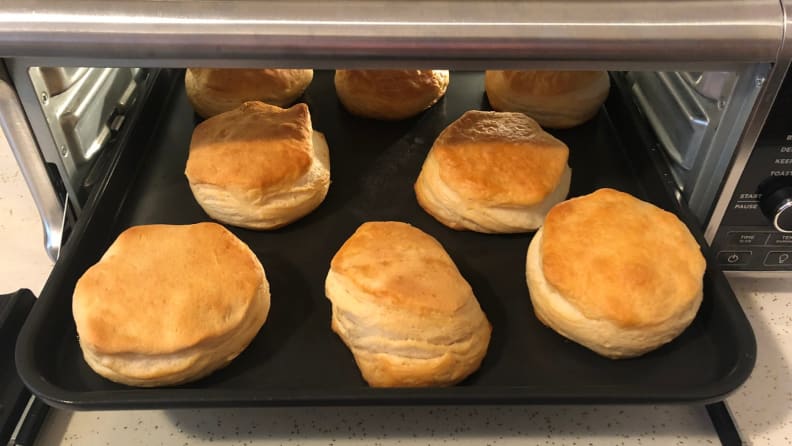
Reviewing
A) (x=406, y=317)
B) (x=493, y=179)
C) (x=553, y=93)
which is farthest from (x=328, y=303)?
(x=553, y=93)

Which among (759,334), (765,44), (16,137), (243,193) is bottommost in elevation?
(759,334)

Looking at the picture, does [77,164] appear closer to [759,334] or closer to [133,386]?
[133,386]

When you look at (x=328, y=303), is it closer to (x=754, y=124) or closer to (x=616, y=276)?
(x=616, y=276)

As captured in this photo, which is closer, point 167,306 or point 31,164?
point 167,306

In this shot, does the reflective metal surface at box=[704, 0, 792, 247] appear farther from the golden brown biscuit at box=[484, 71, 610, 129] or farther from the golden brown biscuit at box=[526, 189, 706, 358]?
the golden brown biscuit at box=[484, 71, 610, 129]

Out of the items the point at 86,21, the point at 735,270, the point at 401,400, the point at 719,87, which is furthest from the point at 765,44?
the point at 86,21

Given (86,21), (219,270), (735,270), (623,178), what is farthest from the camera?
(623,178)

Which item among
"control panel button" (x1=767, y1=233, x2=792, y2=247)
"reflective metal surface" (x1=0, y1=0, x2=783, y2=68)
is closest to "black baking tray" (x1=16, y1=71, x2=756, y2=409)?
"control panel button" (x1=767, y1=233, x2=792, y2=247)
